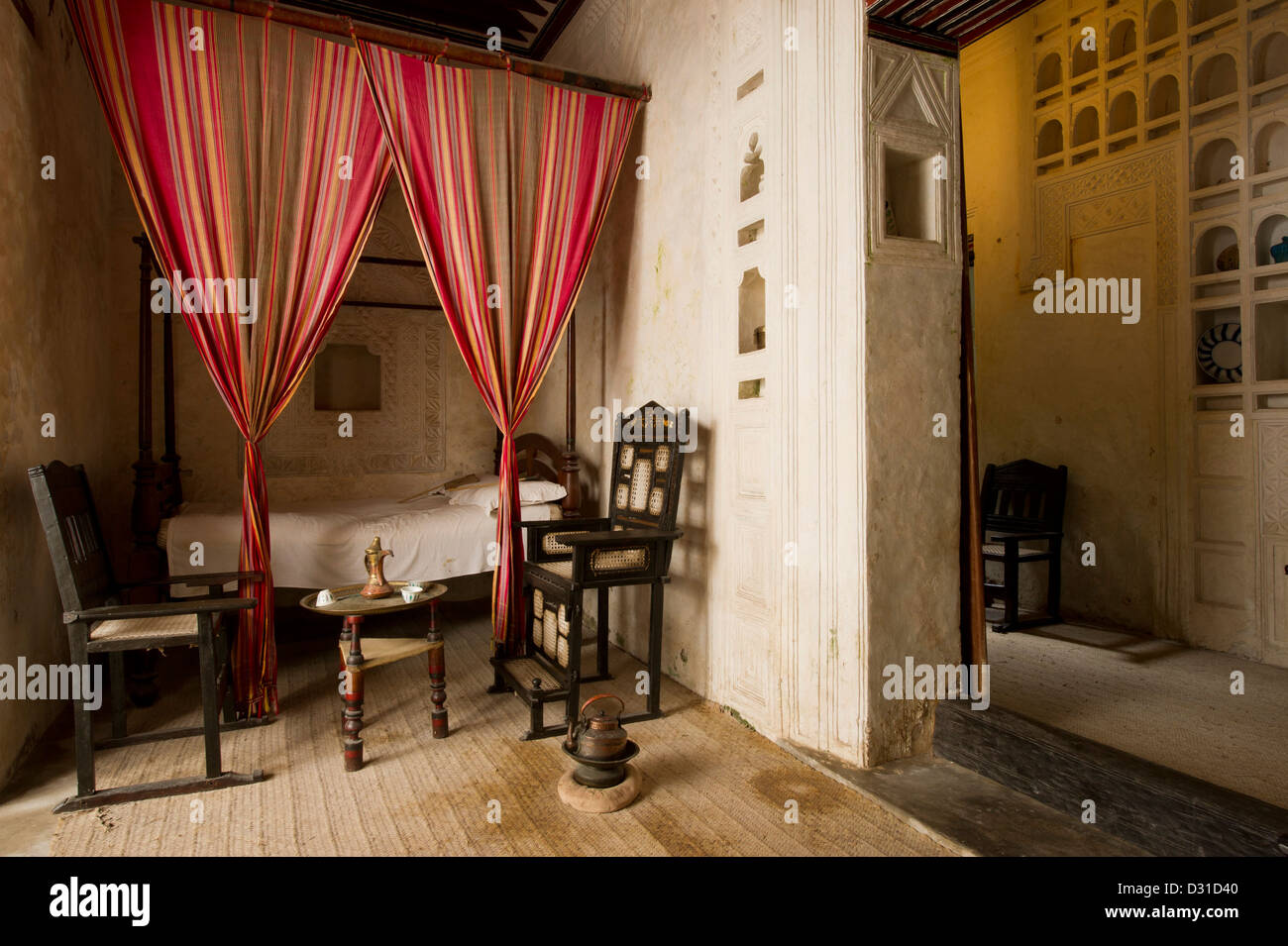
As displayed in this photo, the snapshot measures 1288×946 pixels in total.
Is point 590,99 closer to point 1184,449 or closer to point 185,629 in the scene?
point 185,629

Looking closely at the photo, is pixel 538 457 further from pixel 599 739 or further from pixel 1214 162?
pixel 1214 162

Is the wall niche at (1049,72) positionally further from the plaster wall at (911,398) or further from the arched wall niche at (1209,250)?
the plaster wall at (911,398)

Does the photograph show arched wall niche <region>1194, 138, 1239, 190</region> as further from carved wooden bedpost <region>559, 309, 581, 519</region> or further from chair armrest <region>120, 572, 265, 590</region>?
chair armrest <region>120, 572, 265, 590</region>

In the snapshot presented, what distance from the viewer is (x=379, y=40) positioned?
388cm

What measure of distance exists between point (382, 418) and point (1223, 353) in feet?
19.3

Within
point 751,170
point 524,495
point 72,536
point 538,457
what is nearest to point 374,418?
point 538,457

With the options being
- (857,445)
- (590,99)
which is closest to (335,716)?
(857,445)

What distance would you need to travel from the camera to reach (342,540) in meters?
→ 4.44

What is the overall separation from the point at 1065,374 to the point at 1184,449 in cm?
98

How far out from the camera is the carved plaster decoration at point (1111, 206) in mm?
4891

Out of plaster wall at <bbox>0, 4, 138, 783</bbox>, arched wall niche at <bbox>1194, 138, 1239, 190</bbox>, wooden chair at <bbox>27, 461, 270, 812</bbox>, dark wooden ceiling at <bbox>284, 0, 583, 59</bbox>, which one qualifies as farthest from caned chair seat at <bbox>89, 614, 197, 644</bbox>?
arched wall niche at <bbox>1194, 138, 1239, 190</bbox>

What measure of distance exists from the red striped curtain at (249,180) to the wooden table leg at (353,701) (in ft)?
2.21

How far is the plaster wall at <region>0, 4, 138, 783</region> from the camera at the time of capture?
3.00m
